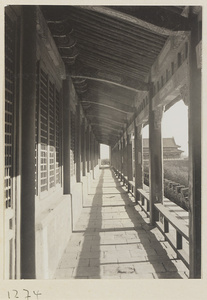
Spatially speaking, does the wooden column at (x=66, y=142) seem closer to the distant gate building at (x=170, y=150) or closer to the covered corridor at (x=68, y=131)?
the covered corridor at (x=68, y=131)

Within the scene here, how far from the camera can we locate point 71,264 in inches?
192

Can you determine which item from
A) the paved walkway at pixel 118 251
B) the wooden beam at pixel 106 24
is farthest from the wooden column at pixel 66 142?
the wooden beam at pixel 106 24

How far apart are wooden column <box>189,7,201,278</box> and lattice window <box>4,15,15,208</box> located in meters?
2.37

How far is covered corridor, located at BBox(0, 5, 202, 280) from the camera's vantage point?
3453 mm

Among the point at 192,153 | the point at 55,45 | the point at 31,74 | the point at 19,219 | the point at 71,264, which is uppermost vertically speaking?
Result: the point at 55,45

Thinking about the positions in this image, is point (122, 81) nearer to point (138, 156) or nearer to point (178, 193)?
point (138, 156)

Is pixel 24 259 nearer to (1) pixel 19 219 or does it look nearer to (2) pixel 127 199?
(1) pixel 19 219

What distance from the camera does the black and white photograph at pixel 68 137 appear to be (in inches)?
129

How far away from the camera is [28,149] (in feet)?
11.7

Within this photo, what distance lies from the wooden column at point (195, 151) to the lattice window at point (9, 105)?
237cm
